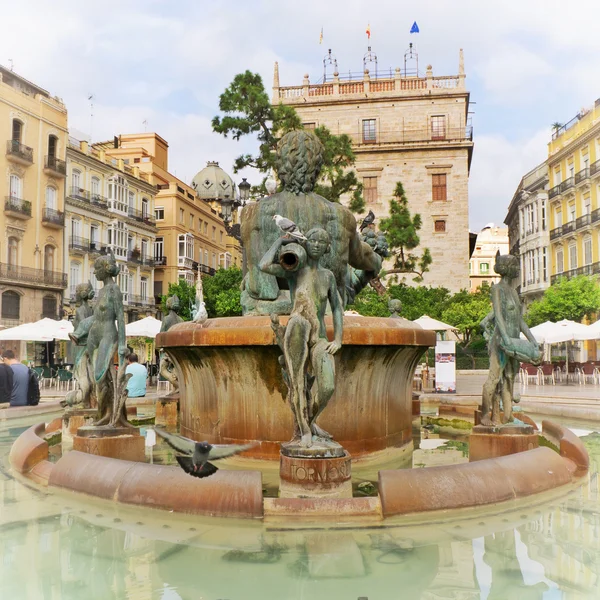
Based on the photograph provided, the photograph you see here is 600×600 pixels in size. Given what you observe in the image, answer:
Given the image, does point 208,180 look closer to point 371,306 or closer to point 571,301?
point 571,301

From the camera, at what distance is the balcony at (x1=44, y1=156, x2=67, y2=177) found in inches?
1446

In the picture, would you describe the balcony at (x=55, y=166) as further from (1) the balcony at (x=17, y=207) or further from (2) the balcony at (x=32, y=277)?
(2) the balcony at (x=32, y=277)

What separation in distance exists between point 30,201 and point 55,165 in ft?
9.52

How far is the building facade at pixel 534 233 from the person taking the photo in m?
49.6

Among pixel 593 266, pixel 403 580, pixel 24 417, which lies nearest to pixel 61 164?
pixel 24 417

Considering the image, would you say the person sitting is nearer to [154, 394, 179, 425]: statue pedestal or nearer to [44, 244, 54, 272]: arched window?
[154, 394, 179, 425]: statue pedestal

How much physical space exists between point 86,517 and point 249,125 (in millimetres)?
18789

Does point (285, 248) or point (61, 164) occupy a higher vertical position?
point (61, 164)

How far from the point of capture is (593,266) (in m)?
40.9

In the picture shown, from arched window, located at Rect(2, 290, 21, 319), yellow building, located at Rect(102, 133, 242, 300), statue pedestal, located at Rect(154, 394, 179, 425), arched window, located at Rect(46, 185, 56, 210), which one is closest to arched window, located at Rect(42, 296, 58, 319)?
arched window, located at Rect(2, 290, 21, 319)

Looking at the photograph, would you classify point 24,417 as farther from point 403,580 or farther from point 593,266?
point 593,266

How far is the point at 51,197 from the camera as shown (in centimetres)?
3762

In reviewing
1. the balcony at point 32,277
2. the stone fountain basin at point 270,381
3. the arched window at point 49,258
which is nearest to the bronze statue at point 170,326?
the stone fountain basin at point 270,381

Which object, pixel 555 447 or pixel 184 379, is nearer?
pixel 184 379
